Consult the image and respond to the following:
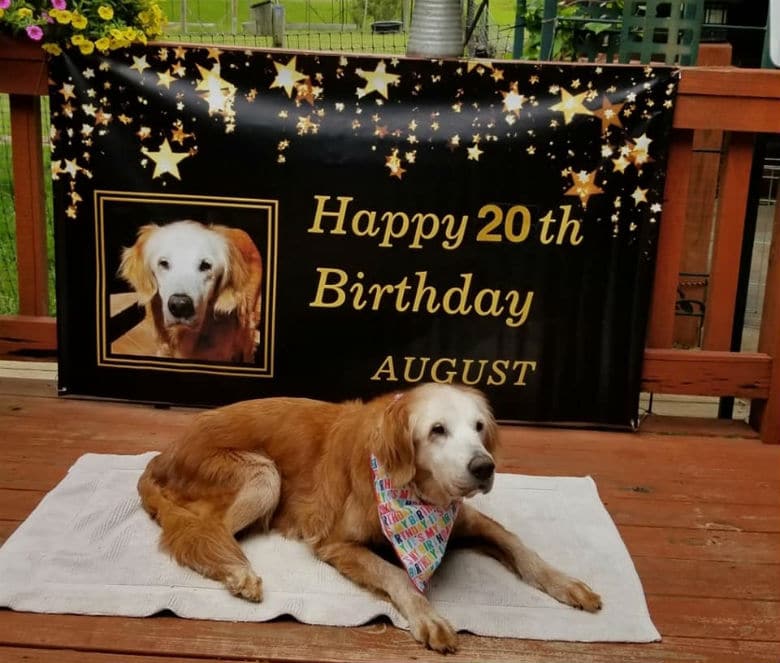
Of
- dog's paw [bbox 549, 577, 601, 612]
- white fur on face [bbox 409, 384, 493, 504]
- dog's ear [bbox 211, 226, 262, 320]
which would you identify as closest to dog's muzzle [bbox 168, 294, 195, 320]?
dog's ear [bbox 211, 226, 262, 320]

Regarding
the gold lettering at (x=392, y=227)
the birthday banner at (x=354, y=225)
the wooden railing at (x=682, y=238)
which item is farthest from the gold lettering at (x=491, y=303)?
the wooden railing at (x=682, y=238)

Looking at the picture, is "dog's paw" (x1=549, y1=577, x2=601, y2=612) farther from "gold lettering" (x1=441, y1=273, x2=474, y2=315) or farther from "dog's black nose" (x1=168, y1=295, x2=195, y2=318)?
"dog's black nose" (x1=168, y1=295, x2=195, y2=318)

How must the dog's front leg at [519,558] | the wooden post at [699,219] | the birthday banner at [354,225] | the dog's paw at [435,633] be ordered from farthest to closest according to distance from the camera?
the wooden post at [699,219], the birthday banner at [354,225], the dog's front leg at [519,558], the dog's paw at [435,633]

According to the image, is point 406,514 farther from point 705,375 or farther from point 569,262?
point 705,375

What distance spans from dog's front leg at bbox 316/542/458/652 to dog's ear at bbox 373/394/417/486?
25cm

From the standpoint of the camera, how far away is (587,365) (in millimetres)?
4113

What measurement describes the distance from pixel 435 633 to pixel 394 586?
0.64ft

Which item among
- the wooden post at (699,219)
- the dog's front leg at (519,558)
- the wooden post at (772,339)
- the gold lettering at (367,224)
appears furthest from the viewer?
the wooden post at (699,219)

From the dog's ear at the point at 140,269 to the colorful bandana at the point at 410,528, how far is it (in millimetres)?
1672

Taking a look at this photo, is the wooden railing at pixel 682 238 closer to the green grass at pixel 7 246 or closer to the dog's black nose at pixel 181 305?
the dog's black nose at pixel 181 305

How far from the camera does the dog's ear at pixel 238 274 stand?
13.2ft

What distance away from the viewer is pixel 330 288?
13.3 ft

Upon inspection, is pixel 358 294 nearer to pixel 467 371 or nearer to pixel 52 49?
pixel 467 371

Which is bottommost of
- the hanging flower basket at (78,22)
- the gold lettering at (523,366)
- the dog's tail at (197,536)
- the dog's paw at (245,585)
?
the dog's paw at (245,585)
